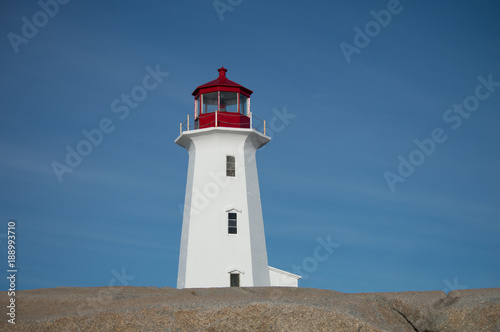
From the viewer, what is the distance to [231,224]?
26859 millimetres

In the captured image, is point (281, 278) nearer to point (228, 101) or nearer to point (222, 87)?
point (228, 101)

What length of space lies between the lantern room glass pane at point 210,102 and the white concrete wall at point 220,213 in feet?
5.29

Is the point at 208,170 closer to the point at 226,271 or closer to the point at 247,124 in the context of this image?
the point at 247,124

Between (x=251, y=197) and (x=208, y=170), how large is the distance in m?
2.29

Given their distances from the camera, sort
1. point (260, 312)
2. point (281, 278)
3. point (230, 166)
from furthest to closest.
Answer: point (281, 278) → point (230, 166) → point (260, 312)

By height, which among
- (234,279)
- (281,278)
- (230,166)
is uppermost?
(230,166)

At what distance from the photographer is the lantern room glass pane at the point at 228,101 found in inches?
1134

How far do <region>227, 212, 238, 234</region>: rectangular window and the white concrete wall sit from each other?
0.52 ft

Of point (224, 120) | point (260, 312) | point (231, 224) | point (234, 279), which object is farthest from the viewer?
point (224, 120)

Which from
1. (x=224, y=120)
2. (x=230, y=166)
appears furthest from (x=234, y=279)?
(x=224, y=120)

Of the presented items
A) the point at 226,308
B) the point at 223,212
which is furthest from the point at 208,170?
the point at 226,308

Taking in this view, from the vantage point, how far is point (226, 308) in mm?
10500

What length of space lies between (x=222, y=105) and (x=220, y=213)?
211 inches

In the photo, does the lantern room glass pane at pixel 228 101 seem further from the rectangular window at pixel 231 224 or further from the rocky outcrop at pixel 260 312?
the rocky outcrop at pixel 260 312
